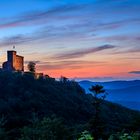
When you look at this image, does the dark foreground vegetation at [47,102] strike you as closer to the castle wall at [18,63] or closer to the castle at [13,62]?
the castle at [13,62]


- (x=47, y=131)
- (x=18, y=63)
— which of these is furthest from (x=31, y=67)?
(x=47, y=131)

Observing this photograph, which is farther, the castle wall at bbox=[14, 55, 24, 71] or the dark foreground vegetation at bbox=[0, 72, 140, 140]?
the castle wall at bbox=[14, 55, 24, 71]

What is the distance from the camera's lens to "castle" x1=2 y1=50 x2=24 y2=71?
147m

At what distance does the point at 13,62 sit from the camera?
148 meters

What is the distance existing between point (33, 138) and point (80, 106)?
111 metres

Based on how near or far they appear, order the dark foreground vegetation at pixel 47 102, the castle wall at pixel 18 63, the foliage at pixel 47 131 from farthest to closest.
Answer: the castle wall at pixel 18 63, the dark foreground vegetation at pixel 47 102, the foliage at pixel 47 131

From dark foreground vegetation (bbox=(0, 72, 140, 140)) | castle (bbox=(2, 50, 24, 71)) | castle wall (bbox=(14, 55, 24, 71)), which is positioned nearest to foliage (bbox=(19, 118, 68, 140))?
dark foreground vegetation (bbox=(0, 72, 140, 140))

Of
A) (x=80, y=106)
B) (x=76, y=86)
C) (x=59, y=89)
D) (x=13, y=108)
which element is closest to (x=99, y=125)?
(x=13, y=108)

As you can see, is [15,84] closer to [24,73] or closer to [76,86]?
[24,73]

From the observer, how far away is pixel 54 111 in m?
126

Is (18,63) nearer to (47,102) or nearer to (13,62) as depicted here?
(13,62)

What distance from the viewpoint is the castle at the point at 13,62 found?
146750 millimetres

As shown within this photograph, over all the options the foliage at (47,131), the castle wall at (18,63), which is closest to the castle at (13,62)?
the castle wall at (18,63)

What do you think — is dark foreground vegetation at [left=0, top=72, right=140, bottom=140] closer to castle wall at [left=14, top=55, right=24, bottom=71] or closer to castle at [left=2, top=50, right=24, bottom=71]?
castle at [left=2, top=50, right=24, bottom=71]
